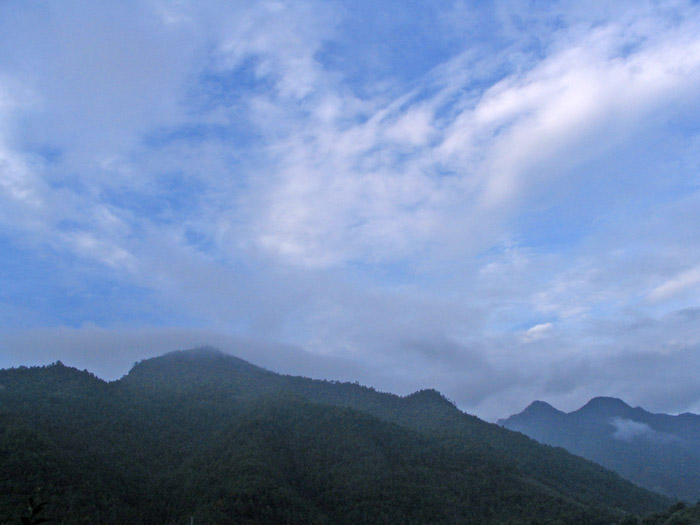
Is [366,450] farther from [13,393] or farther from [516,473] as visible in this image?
[13,393]

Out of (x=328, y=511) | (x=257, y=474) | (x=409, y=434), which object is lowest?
(x=328, y=511)

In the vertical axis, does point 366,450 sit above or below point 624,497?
above

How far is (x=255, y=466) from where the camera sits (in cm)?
11719

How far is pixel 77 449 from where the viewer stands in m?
115

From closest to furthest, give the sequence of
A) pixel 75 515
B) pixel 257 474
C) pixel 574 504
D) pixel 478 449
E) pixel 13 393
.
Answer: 1. pixel 75 515
2. pixel 257 474
3. pixel 574 504
4. pixel 13 393
5. pixel 478 449

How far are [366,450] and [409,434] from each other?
2900cm

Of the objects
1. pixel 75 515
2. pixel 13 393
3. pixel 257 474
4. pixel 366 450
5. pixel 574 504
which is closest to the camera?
pixel 75 515

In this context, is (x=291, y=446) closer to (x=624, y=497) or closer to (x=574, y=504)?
(x=574, y=504)

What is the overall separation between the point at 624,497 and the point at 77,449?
6318 inches

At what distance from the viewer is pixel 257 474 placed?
113625 millimetres

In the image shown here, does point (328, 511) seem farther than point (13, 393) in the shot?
No

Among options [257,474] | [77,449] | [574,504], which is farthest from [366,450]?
[77,449]

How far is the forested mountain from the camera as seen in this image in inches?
3826

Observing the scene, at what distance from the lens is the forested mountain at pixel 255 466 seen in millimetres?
97188
